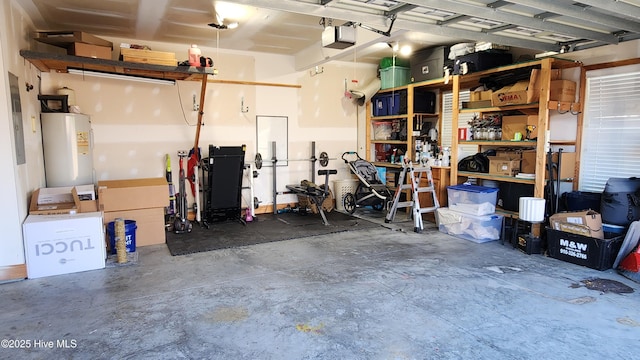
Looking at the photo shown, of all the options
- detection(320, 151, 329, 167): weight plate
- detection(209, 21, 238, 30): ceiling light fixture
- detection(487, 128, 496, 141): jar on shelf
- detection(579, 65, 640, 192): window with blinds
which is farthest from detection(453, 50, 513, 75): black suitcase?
detection(209, 21, 238, 30): ceiling light fixture

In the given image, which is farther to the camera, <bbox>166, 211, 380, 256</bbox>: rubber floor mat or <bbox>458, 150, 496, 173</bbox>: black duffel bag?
<bbox>458, 150, 496, 173</bbox>: black duffel bag

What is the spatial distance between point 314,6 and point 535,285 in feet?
10.9

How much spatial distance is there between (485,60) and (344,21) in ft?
7.24

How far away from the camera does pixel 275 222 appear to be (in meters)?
6.47

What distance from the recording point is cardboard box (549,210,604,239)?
4.29 metres

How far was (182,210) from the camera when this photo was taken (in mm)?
5895

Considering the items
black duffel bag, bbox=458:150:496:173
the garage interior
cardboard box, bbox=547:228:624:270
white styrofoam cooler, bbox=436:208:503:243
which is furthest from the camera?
black duffel bag, bbox=458:150:496:173

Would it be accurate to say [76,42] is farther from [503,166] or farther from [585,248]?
[585,248]

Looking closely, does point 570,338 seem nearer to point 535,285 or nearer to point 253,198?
point 535,285

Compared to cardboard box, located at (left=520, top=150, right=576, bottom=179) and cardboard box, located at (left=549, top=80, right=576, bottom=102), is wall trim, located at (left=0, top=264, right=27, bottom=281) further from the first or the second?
cardboard box, located at (left=549, top=80, right=576, bottom=102)

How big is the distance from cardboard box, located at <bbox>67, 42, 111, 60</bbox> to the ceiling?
40 centimetres

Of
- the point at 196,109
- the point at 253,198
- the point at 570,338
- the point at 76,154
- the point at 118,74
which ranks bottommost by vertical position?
the point at 570,338

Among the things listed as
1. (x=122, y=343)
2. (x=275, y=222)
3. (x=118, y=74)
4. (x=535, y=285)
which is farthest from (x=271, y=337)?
(x=118, y=74)

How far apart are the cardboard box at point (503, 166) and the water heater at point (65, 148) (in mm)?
5625
